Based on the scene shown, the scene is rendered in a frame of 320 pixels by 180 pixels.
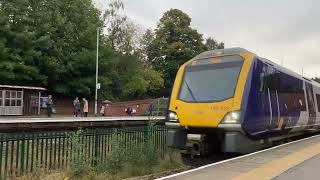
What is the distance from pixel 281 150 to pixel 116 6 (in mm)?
54268

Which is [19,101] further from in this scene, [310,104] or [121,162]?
[121,162]

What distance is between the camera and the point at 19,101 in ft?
127

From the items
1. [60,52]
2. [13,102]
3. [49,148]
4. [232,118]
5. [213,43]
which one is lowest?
[49,148]

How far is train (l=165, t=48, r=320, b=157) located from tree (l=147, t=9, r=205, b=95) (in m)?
59.9

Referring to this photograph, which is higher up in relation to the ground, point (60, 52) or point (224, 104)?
point (60, 52)

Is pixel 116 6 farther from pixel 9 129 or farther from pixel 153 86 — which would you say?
pixel 9 129

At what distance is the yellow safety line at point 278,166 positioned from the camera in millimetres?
10395

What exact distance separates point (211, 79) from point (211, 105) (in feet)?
3.39

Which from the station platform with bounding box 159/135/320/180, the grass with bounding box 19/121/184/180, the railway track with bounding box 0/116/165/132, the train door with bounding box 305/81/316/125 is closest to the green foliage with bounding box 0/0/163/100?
the railway track with bounding box 0/116/165/132

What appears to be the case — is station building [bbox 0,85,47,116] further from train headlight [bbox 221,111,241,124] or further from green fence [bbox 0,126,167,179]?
train headlight [bbox 221,111,241,124]

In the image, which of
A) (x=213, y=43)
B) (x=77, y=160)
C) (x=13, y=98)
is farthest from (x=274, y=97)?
(x=213, y=43)

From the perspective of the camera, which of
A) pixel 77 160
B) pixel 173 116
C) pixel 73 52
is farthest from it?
pixel 73 52

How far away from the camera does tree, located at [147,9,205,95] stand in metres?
76.9

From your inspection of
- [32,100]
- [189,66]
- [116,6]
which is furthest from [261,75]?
[116,6]
